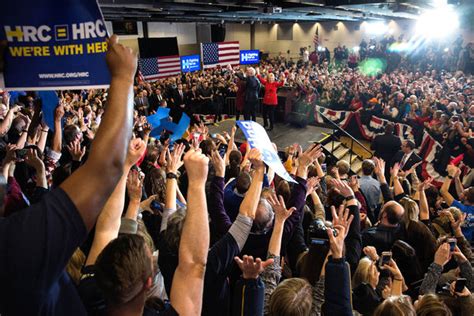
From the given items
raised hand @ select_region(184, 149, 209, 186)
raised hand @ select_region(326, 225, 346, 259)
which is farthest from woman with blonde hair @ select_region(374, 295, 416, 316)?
raised hand @ select_region(184, 149, 209, 186)

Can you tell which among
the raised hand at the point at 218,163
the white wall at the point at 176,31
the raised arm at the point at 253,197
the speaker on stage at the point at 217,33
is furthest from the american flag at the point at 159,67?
the raised arm at the point at 253,197

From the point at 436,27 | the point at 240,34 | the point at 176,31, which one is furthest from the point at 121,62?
the point at 240,34

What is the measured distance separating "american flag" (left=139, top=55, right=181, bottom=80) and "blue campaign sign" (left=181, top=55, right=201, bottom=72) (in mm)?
285

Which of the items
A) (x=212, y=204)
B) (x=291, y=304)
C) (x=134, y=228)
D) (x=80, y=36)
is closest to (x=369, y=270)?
(x=291, y=304)

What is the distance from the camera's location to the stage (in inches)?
398

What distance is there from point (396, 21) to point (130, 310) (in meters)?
30.6

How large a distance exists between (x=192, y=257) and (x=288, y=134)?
31.3 ft

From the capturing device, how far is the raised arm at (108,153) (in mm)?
933

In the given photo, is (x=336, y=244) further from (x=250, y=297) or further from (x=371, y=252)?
(x=371, y=252)

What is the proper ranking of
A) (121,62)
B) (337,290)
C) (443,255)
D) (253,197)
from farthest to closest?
(443,255), (253,197), (337,290), (121,62)

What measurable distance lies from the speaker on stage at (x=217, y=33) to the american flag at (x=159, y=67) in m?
6.82

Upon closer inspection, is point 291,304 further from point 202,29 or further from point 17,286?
point 202,29

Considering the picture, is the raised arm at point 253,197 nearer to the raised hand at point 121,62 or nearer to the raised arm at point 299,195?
the raised arm at point 299,195

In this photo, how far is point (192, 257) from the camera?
152cm
